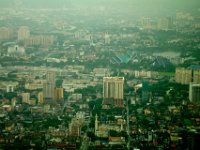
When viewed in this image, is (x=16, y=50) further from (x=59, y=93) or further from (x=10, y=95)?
(x=59, y=93)

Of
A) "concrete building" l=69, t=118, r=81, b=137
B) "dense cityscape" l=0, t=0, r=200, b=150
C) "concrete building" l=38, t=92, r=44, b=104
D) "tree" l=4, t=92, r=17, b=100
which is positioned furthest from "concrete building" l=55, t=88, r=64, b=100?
"concrete building" l=69, t=118, r=81, b=137

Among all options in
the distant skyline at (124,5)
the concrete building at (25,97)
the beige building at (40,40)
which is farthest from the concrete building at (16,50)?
the concrete building at (25,97)

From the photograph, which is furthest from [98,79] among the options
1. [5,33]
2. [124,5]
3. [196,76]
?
[5,33]

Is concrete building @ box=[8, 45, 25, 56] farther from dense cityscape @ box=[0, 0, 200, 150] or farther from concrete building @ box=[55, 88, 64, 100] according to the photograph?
concrete building @ box=[55, 88, 64, 100]

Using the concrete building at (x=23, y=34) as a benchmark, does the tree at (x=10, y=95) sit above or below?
below

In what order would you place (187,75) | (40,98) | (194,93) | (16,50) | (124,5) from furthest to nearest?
(124,5) < (16,50) < (187,75) < (40,98) < (194,93)

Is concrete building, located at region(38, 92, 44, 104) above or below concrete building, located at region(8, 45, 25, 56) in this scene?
below

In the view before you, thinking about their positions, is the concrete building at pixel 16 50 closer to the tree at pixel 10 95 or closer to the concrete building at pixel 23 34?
the concrete building at pixel 23 34
